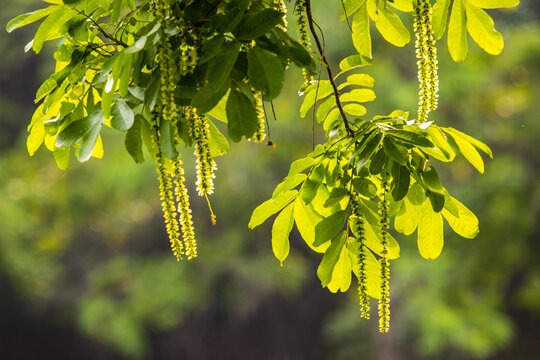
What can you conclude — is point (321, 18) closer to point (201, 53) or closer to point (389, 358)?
point (389, 358)

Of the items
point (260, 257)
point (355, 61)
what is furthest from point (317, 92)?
point (260, 257)

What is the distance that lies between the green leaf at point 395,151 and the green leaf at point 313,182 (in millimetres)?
135

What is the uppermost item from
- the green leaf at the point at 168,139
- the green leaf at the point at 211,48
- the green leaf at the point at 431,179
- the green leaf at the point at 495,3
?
the green leaf at the point at 495,3

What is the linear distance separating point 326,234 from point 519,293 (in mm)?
6658

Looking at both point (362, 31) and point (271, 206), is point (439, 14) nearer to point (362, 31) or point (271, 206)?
point (362, 31)

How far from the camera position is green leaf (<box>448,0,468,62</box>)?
3.40 ft

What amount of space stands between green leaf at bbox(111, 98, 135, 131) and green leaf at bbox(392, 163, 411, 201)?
13.9 inches

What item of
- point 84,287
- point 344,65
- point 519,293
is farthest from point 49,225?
point 344,65

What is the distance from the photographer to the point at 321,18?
20.3 feet

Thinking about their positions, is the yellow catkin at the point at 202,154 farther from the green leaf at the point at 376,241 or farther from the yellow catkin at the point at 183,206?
the green leaf at the point at 376,241

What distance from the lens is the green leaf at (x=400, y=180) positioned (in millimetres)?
808

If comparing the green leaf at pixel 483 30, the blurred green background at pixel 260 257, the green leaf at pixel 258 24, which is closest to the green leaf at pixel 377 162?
the green leaf at pixel 258 24

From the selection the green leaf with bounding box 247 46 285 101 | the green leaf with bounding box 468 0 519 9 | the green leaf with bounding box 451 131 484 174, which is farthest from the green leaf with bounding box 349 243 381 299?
the green leaf with bounding box 468 0 519 9

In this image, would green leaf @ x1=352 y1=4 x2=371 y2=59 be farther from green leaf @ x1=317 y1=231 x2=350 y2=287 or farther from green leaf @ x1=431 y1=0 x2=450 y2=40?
green leaf @ x1=317 y1=231 x2=350 y2=287
